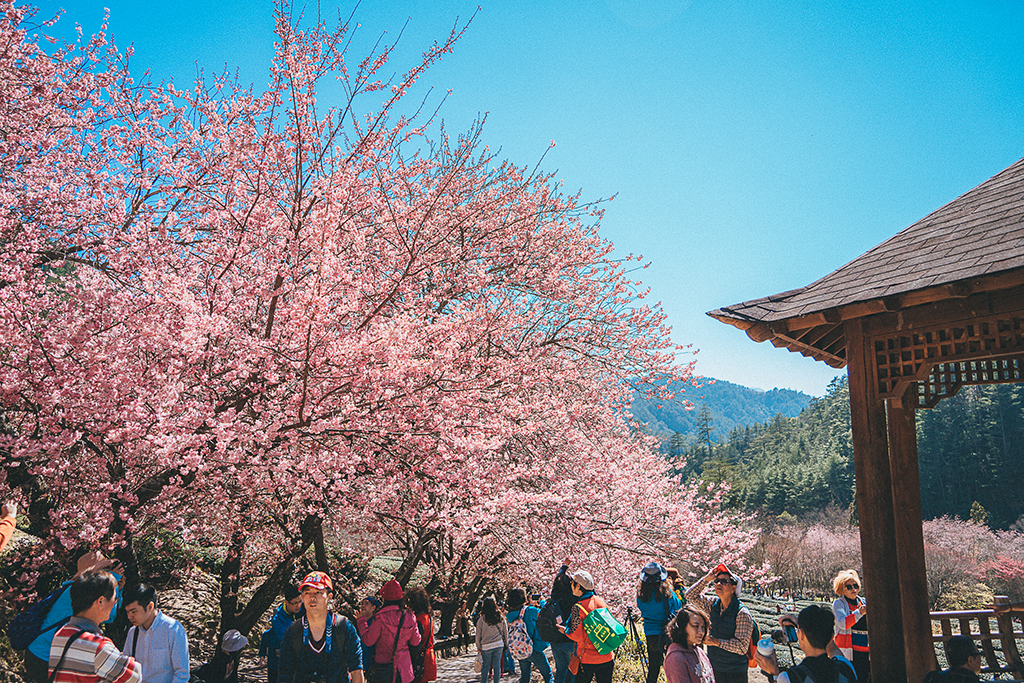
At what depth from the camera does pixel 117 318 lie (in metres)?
5.05

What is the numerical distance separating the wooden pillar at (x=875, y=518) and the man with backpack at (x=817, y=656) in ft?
7.80

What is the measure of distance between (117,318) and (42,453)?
53.0 inches

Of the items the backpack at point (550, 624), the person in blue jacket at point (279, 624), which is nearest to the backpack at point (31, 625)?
the person in blue jacket at point (279, 624)

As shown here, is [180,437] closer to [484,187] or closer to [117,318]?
[117,318]

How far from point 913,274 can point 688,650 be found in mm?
4025

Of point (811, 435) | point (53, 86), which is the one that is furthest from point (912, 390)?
point (811, 435)

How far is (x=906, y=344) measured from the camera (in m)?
5.60

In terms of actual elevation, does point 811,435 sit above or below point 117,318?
above

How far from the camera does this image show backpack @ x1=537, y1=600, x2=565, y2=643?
554 centimetres

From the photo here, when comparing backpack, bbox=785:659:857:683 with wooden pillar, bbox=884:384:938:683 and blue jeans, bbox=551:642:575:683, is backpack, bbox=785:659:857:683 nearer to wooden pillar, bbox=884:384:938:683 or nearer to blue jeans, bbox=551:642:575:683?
wooden pillar, bbox=884:384:938:683

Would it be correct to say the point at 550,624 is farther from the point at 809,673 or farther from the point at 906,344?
the point at 906,344

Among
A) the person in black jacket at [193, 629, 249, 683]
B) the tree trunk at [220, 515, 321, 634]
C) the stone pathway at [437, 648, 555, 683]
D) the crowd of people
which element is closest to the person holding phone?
the crowd of people

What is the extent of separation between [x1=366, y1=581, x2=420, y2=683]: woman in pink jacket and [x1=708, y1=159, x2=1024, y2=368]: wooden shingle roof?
14.1ft

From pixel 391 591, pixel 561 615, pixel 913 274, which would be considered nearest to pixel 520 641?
pixel 561 615
